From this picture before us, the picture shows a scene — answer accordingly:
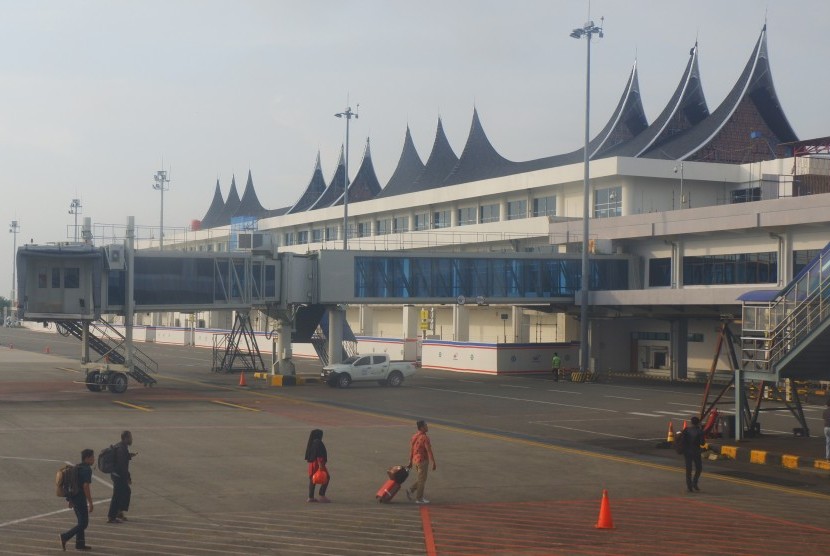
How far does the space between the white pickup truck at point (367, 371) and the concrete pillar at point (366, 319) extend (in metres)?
33.7

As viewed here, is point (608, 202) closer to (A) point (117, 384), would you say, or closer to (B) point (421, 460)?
(A) point (117, 384)

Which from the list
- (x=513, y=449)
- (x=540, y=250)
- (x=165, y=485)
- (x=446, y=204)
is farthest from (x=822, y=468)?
(x=446, y=204)

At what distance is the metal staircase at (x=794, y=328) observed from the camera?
26297 mm

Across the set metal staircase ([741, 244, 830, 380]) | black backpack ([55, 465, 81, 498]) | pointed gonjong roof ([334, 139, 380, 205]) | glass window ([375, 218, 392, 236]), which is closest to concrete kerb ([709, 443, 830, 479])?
metal staircase ([741, 244, 830, 380])

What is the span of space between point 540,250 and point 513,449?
38702 millimetres

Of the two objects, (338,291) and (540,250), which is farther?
(540,250)

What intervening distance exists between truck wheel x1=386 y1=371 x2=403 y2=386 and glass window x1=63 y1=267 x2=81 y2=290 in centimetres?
1633

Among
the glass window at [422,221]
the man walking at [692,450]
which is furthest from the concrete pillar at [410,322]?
the man walking at [692,450]

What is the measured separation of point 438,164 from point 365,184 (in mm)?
16378

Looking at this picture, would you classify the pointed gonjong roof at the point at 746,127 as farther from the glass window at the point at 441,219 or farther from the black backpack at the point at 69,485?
the black backpack at the point at 69,485

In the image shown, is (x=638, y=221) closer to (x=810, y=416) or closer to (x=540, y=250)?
(x=540, y=250)

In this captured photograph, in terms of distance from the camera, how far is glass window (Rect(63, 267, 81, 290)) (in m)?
42.6

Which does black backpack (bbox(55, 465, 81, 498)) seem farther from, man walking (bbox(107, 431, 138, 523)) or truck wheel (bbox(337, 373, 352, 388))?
truck wheel (bbox(337, 373, 352, 388))

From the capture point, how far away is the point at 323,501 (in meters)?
18.1
